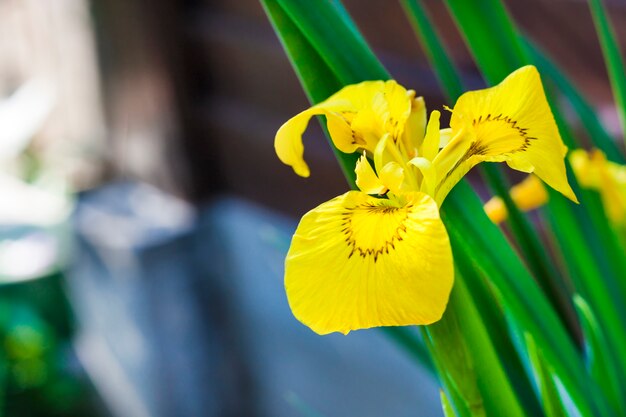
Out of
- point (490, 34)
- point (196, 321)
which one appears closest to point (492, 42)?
point (490, 34)

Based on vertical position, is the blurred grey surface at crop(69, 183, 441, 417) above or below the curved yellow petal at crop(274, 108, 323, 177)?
below

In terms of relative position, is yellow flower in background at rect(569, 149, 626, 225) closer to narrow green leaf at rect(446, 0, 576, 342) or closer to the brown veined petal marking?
narrow green leaf at rect(446, 0, 576, 342)

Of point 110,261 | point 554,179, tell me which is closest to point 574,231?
point 554,179

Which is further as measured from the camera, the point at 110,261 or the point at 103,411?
the point at 103,411

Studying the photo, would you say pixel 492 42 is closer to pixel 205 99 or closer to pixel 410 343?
pixel 410 343

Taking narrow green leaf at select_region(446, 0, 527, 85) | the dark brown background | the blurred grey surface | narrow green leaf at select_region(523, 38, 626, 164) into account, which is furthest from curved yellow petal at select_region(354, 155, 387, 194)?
the blurred grey surface

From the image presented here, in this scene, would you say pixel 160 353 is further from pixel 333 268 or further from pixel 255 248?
pixel 333 268
